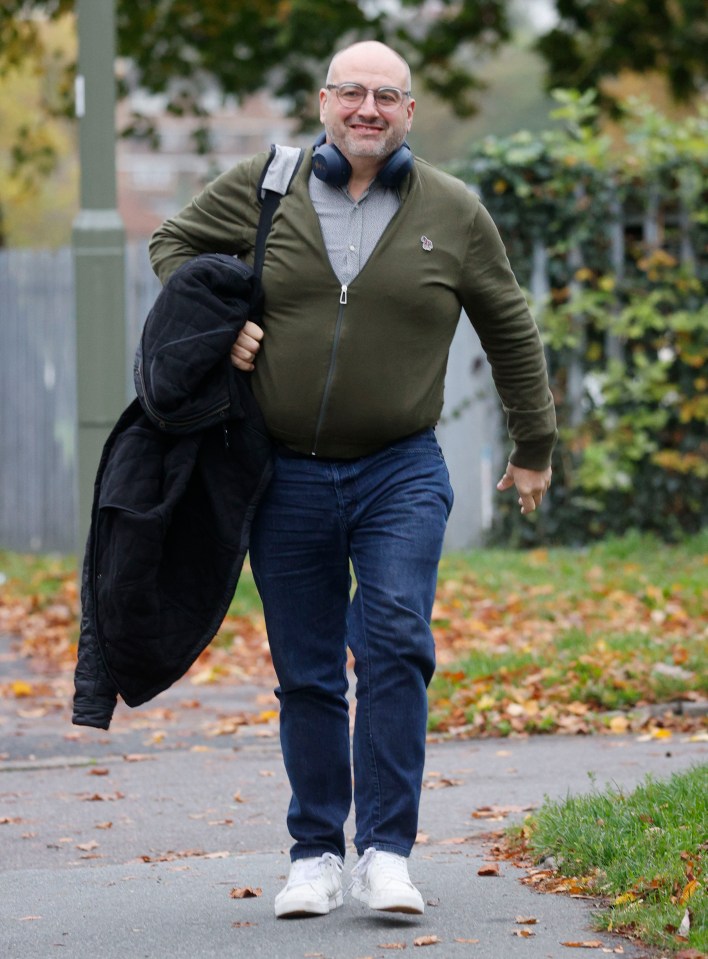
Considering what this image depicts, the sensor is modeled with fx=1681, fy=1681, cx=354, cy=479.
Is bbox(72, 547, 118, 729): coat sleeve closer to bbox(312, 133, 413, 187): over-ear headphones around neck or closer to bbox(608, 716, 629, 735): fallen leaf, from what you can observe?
bbox(312, 133, 413, 187): over-ear headphones around neck

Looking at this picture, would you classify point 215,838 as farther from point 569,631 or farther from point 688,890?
point 569,631

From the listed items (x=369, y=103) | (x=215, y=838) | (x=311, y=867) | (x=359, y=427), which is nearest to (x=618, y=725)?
(x=215, y=838)

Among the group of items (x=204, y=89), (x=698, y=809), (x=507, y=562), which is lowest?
(x=507, y=562)

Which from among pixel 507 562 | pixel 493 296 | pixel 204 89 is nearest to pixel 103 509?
pixel 493 296

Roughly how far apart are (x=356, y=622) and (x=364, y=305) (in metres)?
0.79

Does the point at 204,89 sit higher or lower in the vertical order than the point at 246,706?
higher

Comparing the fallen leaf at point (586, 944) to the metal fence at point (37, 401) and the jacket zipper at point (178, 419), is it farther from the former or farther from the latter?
the metal fence at point (37, 401)

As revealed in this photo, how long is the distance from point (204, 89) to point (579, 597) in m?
13.2

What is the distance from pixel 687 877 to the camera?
3982mm

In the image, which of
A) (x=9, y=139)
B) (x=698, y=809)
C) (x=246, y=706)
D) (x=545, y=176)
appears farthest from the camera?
(x=9, y=139)

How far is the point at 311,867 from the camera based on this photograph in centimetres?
416

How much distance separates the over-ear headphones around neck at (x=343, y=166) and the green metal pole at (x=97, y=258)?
475 cm

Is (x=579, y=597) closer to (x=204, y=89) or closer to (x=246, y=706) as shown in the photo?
(x=246, y=706)

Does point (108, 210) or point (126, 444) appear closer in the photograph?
point (126, 444)
